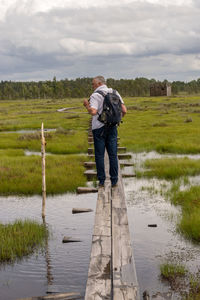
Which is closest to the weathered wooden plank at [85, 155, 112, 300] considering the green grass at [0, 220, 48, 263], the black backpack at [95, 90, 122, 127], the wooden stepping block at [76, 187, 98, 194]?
the green grass at [0, 220, 48, 263]

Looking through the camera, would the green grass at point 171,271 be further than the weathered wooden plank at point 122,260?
Yes

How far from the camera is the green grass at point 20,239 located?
22.3ft

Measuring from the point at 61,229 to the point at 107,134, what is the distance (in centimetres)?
231

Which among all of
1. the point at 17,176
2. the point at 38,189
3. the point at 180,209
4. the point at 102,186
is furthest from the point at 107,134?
the point at 17,176

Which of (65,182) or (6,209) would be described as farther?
(65,182)

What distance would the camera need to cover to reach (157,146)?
20.3 meters

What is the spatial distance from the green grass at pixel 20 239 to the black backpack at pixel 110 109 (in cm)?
260

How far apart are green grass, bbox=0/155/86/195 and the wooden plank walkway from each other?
183 inches

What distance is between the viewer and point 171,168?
14.1 meters

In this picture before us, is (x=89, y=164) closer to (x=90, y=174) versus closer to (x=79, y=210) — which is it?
(x=90, y=174)

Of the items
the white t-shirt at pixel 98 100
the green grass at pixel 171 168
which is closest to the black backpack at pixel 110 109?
the white t-shirt at pixel 98 100

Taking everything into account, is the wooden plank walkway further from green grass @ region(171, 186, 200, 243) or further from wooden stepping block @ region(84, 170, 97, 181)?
wooden stepping block @ region(84, 170, 97, 181)

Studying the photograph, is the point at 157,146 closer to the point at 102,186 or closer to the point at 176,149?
the point at 176,149

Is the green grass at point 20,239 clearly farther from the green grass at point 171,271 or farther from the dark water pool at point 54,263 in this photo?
the green grass at point 171,271
